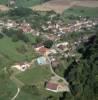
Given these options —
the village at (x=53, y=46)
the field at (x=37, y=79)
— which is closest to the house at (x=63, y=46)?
the village at (x=53, y=46)

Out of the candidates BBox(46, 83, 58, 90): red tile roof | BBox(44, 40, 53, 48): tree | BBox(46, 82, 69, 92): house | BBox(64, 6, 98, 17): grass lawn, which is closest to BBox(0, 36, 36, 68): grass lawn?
BBox(44, 40, 53, 48): tree

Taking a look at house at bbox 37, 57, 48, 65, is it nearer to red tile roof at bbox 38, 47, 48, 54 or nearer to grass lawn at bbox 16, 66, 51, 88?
grass lawn at bbox 16, 66, 51, 88

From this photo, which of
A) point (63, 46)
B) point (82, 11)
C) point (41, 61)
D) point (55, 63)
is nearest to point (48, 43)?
point (63, 46)

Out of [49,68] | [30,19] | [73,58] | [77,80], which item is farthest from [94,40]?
[30,19]

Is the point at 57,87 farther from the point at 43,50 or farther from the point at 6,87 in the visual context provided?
the point at 43,50

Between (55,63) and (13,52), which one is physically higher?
(55,63)

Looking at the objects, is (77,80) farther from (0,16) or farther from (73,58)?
(0,16)

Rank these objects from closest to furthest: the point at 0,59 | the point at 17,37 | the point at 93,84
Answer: the point at 93,84 → the point at 0,59 → the point at 17,37
